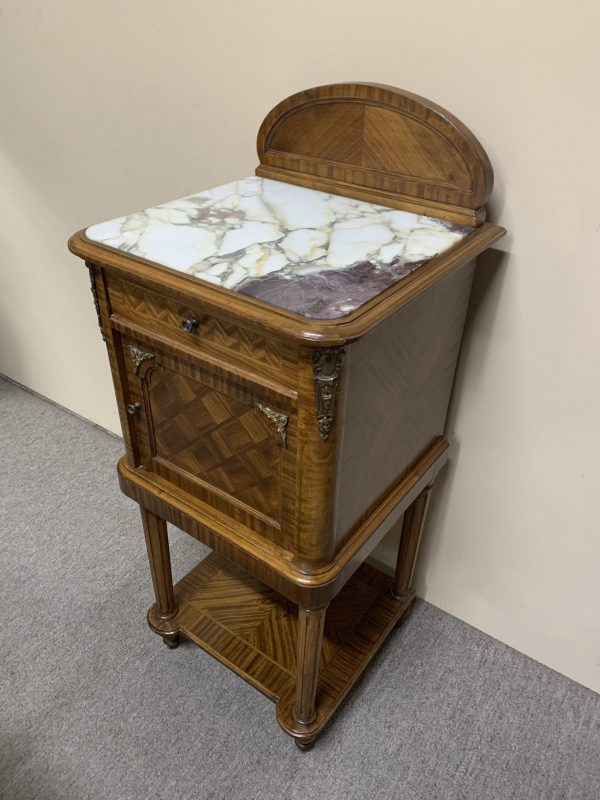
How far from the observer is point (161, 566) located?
124cm

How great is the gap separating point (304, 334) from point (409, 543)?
0.74 metres

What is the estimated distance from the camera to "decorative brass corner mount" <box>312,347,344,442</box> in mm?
704

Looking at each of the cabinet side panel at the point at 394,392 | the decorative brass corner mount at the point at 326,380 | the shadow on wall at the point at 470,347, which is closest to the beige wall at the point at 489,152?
the shadow on wall at the point at 470,347

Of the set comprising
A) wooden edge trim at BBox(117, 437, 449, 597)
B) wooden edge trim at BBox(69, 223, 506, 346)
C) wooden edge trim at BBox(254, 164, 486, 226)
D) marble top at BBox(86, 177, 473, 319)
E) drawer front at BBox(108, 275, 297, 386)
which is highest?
wooden edge trim at BBox(254, 164, 486, 226)

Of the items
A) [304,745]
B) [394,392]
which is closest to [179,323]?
[394,392]

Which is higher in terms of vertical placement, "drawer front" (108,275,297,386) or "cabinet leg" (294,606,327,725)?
"drawer front" (108,275,297,386)

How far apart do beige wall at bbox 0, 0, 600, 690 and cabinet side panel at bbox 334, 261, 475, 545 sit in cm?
11

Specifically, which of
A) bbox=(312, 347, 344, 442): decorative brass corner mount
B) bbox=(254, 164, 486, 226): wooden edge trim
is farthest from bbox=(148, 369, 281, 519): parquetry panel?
bbox=(254, 164, 486, 226): wooden edge trim

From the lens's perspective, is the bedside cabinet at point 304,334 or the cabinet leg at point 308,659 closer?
the bedside cabinet at point 304,334

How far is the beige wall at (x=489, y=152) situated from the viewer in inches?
34.8

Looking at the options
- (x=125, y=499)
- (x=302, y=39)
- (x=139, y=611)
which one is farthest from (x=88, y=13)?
(x=139, y=611)

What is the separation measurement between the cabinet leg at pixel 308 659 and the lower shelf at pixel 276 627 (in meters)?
0.04

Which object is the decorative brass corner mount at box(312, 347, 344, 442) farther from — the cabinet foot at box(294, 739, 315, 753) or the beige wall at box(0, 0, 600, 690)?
the cabinet foot at box(294, 739, 315, 753)

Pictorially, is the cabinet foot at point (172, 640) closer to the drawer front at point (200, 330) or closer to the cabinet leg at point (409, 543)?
the cabinet leg at point (409, 543)
